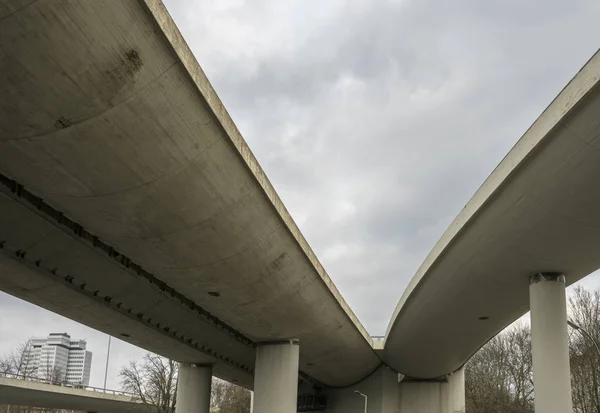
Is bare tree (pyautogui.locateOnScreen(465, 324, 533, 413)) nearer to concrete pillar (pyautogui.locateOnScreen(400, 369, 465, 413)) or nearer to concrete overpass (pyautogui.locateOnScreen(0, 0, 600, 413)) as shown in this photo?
concrete pillar (pyautogui.locateOnScreen(400, 369, 465, 413))

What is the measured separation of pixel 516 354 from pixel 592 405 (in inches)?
751

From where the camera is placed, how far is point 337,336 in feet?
100

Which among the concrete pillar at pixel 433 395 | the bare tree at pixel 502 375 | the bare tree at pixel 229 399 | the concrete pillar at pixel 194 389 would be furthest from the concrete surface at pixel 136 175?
the bare tree at pixel 229 399

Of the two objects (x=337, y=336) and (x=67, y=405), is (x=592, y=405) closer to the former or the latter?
(x=337, y=336)

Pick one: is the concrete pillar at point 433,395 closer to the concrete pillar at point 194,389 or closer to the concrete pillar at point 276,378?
the concrete pillar at point 194,389

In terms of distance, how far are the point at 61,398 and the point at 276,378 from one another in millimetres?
22919

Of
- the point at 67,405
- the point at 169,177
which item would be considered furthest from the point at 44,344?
the point at 169,177

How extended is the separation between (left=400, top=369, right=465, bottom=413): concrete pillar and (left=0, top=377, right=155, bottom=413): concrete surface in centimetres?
2154

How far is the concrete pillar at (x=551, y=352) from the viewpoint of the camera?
57.1ft

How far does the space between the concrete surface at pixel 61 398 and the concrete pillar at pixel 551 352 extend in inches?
1169

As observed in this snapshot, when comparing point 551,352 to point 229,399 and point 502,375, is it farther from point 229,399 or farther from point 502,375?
point 229,399

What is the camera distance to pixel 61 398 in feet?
142

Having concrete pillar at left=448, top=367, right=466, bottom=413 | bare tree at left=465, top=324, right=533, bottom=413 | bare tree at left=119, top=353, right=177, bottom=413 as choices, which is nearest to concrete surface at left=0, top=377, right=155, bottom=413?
bare tree at left=119, top=353, right=177, bottom=413

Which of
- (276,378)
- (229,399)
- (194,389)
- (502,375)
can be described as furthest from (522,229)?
(229,399)
